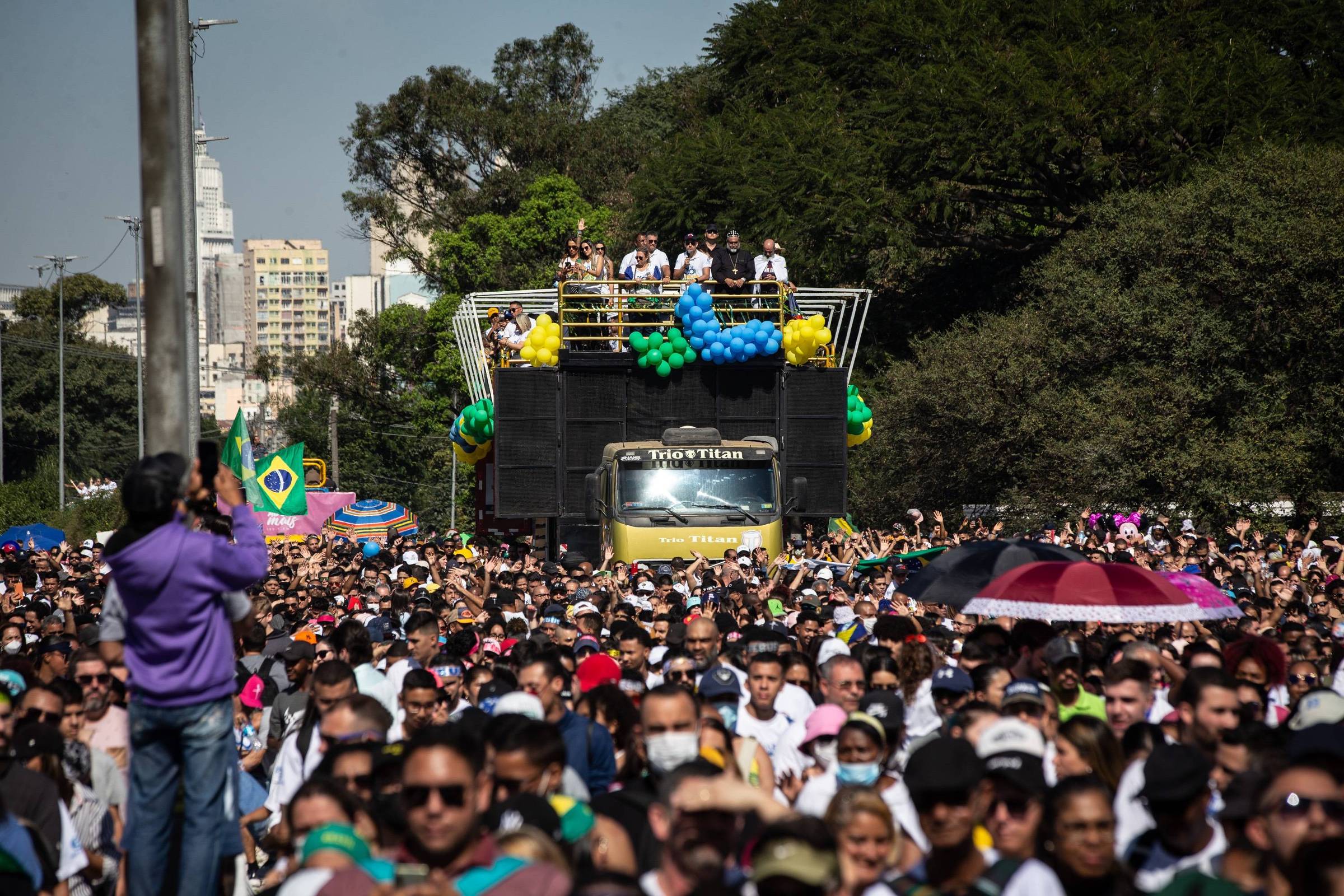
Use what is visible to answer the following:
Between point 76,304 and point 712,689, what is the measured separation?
8392 centimetres

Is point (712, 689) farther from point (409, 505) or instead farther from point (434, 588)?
point (409, 505)

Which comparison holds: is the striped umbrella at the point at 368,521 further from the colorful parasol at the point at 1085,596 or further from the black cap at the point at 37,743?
the black cap at the point at 37,743

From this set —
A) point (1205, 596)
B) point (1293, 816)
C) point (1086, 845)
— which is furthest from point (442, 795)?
point (1205, 596)

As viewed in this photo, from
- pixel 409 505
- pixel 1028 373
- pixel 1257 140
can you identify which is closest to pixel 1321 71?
pixel 1257 140

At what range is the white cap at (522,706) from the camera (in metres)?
6.55

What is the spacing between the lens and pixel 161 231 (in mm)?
6324

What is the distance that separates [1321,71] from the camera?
110 feet

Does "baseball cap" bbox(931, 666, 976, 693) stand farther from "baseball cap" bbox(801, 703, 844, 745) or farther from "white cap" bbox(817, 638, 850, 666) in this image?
"white cap" bbox(817, 638, 850, 666)

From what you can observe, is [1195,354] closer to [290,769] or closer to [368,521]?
[368,521]

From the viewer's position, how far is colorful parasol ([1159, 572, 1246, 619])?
8875mm

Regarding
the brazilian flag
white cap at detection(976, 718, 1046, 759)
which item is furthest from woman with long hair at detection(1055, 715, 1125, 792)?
the brazilian flag

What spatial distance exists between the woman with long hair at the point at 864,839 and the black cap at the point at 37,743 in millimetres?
3206

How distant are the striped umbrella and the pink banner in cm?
60

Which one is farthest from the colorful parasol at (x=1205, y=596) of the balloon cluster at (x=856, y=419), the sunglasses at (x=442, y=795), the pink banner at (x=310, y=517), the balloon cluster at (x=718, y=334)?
the pink banner at (x=310, y=517)
